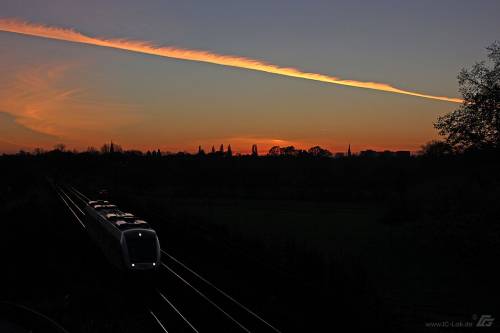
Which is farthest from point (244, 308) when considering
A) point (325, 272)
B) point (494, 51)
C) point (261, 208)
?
point (261, 208)

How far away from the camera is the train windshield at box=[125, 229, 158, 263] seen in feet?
69.8

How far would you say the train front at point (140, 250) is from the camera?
2114 cm

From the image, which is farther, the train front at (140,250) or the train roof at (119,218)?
the train roof at (119,218)

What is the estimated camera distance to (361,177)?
114188 millimetres

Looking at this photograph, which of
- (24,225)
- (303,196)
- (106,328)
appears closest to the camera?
(106,328)

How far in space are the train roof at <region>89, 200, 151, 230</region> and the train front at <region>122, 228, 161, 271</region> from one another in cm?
88

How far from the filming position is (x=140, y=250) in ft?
70.3

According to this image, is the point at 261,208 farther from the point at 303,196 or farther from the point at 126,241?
the point at 126,241

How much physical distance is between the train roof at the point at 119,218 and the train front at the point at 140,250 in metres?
0.88

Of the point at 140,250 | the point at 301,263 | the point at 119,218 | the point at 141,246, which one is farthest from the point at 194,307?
the point at 119,218

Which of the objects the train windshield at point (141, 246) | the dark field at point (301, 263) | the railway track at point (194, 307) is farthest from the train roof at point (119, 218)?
the railway track at point (194, 307)

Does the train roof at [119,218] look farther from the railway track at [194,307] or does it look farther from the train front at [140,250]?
the railway track at [194,307]

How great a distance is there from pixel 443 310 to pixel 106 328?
1432cm

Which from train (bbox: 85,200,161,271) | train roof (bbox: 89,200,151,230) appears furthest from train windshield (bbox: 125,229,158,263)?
train roof (bbox: 89,200,151,230)
